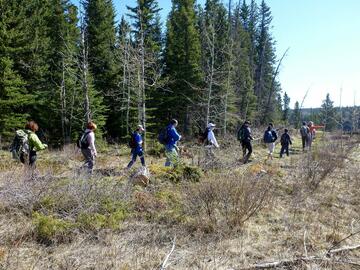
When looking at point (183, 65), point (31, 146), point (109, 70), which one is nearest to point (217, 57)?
point (183, 65)

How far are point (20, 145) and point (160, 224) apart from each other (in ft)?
15.0

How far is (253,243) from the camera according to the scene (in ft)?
18.5

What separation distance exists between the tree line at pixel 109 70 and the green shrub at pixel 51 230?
1635 centimetres

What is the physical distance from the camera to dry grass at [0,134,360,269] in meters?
4.83

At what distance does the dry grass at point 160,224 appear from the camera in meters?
4.83

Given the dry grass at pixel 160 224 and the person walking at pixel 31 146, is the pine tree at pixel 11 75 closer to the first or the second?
the person walking at pixel 31 146

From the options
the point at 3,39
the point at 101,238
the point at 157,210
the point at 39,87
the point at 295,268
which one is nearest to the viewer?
the point at 295,268

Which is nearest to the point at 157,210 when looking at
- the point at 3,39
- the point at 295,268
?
the point at 295,268

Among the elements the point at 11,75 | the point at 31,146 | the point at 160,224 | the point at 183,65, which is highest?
the point at 183,65

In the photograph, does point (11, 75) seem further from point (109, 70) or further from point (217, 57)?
point (217, 57)

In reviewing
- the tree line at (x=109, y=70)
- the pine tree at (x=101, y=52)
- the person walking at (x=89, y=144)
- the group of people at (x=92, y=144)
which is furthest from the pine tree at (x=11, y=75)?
the person walking at (x=89, y=144)

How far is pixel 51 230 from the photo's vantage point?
5.25 meters

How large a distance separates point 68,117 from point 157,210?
20467mm

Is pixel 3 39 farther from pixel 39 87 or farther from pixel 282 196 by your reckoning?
pixel 282 196
